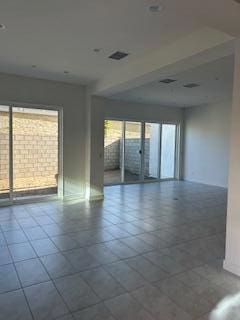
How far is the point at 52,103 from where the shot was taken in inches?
224

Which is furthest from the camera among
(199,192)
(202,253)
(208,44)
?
(199,192)

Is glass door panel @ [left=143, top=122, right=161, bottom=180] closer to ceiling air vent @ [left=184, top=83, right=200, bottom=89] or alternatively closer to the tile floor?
ceiling air vent @ [left=184, top=83, right=200, bottom=89]

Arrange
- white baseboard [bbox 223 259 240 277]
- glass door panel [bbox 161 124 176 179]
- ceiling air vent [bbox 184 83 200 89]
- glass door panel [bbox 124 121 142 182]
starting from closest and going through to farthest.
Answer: white baseboard [bbox 223 259 240 277] → ceiling air vent [bbox 184 83 200 89] → glass door panel [bbox 124 121 142 182] → glass door panel [bbox 161 124 176 179]

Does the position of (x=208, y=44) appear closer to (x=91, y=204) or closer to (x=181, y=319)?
(x=181, y=319)

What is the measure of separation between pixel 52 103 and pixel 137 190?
10.9 feet

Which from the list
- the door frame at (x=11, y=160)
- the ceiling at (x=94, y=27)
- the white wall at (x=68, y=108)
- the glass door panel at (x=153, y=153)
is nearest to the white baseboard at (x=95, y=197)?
the white wall at (x=68, y=108)

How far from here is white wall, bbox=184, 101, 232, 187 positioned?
25.2 feet

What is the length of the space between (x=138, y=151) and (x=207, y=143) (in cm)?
227

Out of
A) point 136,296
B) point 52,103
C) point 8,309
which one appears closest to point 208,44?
point 136,296

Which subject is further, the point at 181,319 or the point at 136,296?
the point at 136,296

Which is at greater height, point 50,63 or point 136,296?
point 50,63

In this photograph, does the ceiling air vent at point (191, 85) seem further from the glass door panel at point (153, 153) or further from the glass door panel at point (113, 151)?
the glass door panel at point (153, 153)

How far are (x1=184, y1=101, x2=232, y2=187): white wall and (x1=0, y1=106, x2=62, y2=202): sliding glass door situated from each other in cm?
488

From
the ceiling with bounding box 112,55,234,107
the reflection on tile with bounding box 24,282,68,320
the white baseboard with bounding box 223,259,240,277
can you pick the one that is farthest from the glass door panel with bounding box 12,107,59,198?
the white baseboard with bounding box 223,259,240,277
